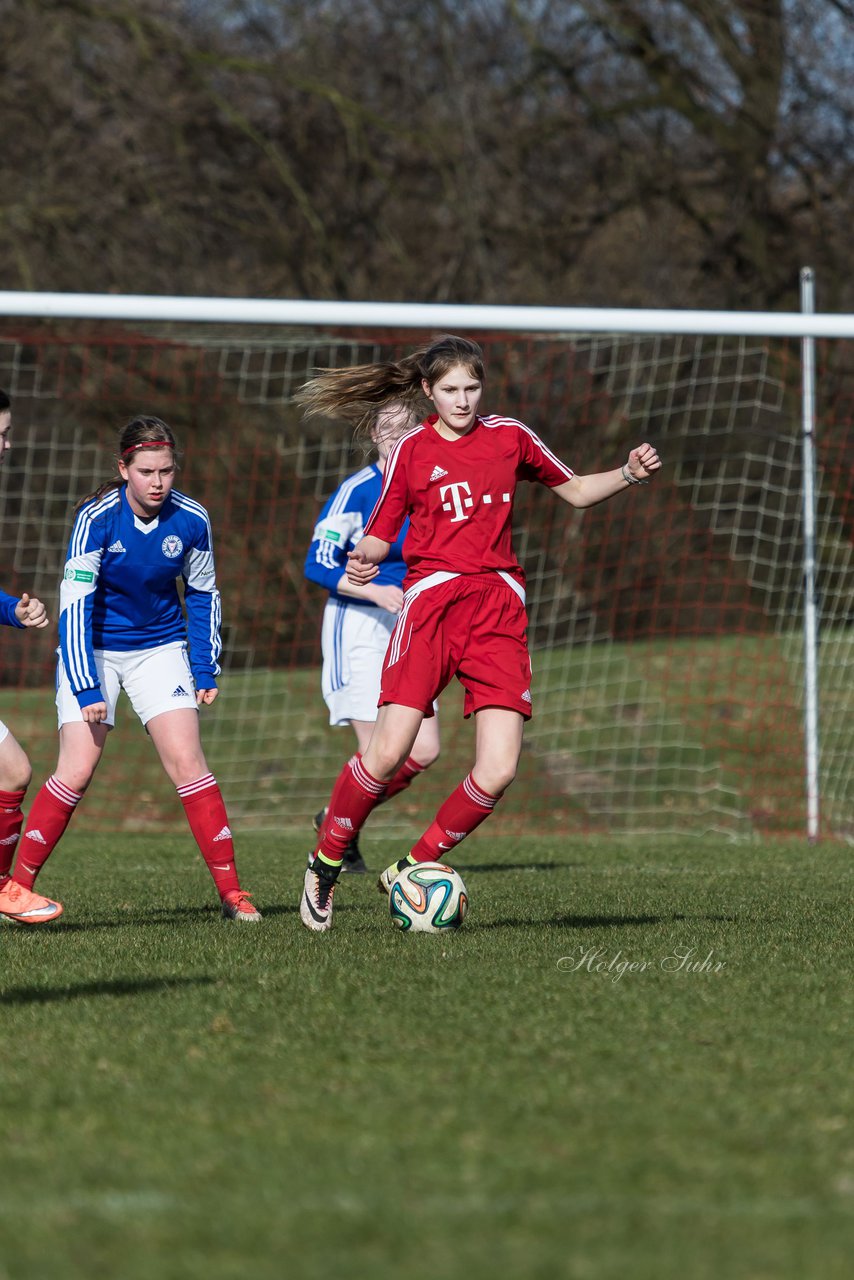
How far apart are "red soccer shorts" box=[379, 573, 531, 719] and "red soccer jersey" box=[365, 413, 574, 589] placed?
8cm

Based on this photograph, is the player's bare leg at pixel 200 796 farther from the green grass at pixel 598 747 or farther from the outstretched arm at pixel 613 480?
the green grass at pixel 598 747

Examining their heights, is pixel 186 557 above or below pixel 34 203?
below

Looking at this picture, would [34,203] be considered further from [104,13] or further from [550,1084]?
[550,1084]

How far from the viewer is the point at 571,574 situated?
14711 mm

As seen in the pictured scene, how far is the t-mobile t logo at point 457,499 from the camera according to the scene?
17.6 ft

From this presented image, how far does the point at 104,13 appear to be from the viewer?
670 inches

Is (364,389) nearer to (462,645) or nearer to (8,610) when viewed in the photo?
→ (462,645)

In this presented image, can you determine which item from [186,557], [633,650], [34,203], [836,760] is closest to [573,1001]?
[186,557]

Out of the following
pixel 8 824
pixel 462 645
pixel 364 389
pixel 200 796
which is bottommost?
pixel 8 824

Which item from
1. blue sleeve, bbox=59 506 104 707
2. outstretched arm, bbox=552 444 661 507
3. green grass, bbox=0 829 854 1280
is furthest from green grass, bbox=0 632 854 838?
green grass, bbox=0 829 854 1280

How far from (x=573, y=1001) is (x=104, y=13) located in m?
15.1

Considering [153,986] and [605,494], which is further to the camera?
[605,494]
